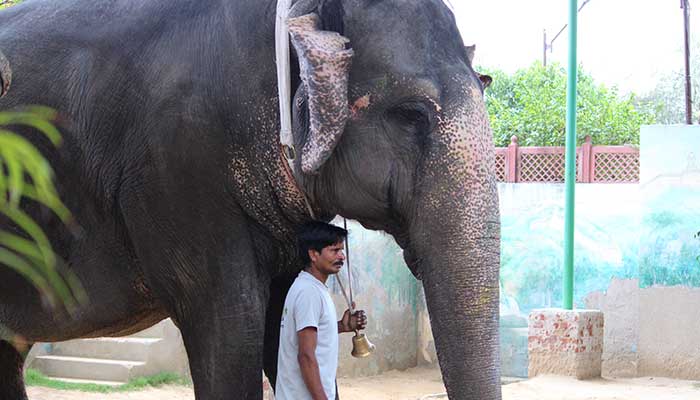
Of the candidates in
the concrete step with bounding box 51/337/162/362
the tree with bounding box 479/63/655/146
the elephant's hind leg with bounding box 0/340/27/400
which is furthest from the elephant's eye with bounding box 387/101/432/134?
the tree with bounding box 479/63/655/146

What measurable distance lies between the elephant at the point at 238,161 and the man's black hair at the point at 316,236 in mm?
51

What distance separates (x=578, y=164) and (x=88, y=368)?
758 cm

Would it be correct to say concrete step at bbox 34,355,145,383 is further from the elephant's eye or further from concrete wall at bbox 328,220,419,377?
the elephant's eye

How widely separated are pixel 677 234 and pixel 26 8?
29.7 feet

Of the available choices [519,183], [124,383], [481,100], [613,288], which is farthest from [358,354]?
[519,183]

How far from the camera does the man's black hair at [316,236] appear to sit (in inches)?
141

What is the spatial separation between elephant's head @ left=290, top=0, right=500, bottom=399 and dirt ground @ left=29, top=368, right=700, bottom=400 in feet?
18.8

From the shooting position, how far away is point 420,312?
46.0 ft

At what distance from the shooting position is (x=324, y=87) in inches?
121

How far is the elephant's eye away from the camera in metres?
3.09

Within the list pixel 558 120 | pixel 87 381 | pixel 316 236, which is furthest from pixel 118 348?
pixel 558 120

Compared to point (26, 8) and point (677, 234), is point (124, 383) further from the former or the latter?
point (26, 8)

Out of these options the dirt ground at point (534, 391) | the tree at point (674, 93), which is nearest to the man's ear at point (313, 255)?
the dirt ground at point (534, 391)

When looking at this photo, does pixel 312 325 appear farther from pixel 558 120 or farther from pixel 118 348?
pixel 558 120
